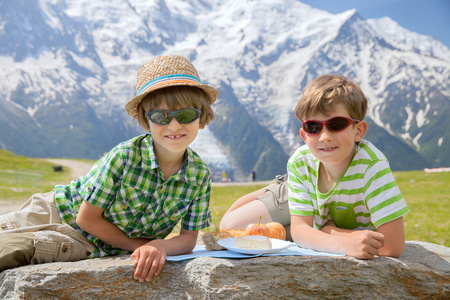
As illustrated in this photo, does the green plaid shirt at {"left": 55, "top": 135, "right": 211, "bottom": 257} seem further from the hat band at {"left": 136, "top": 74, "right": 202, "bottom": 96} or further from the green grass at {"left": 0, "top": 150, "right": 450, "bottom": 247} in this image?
the green grass at {"left": 0, "top": 150, "right": 450, "bottom": 247}

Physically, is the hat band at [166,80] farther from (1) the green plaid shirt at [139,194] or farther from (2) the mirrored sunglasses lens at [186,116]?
(1) the green plaid shirt at [139,194]

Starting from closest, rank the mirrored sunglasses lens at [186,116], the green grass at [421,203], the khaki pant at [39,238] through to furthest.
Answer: the khaki pant at [39,238]
the mirrored sunglasses lens at [186,116]
the green grass at [421,203]

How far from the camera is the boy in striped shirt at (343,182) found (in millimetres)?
4207

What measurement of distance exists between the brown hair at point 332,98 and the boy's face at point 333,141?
2.2 inches

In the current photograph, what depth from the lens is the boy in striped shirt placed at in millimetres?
4207

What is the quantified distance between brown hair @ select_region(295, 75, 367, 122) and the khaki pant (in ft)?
9.12

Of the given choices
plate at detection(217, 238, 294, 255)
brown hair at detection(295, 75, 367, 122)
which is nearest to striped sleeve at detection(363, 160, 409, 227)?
brown hair at detection(295, 75, 367, 122)

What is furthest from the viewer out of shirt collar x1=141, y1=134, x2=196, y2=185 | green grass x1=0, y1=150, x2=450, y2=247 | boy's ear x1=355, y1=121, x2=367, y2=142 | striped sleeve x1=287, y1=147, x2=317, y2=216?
green grass x1=0, y1=150, x2=450, y2=247

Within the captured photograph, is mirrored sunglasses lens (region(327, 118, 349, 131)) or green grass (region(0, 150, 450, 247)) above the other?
mirrored sunglasses lens (region(327, 118, 349, 131))

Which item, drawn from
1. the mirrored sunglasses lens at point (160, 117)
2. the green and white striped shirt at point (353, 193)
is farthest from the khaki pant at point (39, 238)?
the green and white striped shirt at point (353, 193)

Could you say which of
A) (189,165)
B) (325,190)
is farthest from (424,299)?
(189,165)

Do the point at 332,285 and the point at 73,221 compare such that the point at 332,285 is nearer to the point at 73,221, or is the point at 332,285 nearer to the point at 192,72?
the point at 192,72

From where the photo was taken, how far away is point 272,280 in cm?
404

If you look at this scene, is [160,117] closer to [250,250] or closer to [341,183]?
[250,250]
